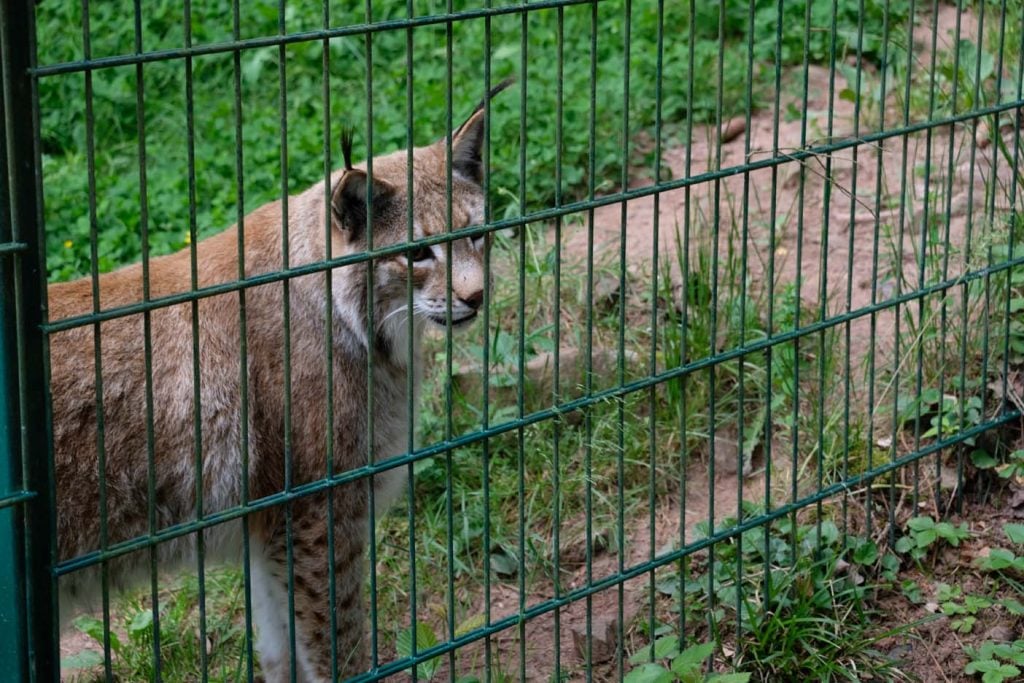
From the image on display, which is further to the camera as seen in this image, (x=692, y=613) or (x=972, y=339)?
(x=972, y=339)

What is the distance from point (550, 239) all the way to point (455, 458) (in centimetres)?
127

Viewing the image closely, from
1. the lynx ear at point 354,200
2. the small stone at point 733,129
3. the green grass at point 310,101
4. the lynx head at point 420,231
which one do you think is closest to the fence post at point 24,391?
the lynx ear at point 354,200

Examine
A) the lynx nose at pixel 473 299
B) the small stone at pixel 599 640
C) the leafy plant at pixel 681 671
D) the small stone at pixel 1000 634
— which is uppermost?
the lynx nose at pixel 473 299

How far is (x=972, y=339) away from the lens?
477 centimetres

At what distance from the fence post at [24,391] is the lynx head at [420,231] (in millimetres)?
1184

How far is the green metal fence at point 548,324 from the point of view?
267 cm

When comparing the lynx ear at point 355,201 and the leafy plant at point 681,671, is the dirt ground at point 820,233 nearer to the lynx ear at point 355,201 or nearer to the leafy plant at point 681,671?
the leafy plant at point 681,671

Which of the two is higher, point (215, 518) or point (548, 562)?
point (215, 518)

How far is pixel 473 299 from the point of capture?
3697 millimetres

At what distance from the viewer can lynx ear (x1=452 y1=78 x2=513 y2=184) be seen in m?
3.79

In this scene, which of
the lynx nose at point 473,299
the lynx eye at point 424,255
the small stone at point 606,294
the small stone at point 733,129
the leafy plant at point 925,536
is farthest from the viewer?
Answer: the small stone at point 733,129

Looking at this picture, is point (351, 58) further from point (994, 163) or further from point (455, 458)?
point (994, 163)

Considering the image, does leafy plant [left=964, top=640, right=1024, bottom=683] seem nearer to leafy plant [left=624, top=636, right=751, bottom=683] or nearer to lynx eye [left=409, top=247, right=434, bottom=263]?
leafy plant [left=624, top=636, right=751, bottom=683]

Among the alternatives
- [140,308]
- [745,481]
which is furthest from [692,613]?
[140,308]
